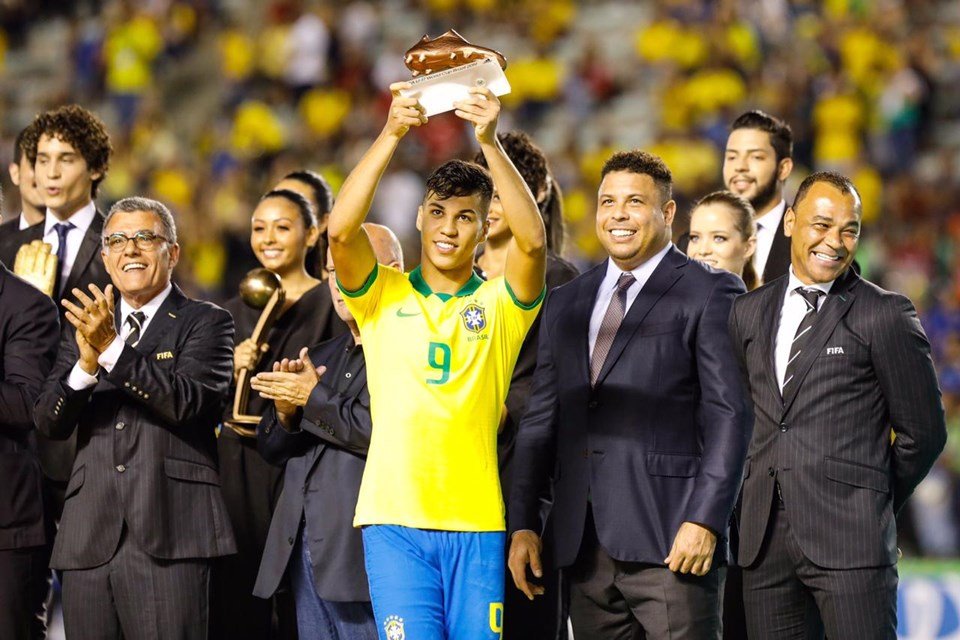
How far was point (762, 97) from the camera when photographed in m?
12.5

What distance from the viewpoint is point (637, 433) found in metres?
4.59

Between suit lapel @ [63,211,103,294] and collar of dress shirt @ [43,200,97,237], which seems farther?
collar of dress shirt @ [43,200,97,237]

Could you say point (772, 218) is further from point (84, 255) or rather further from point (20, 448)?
point (20, 448)

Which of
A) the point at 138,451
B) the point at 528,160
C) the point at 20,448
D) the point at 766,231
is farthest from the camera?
the point at 766,231

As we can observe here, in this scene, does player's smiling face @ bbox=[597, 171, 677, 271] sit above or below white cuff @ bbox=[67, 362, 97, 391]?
above

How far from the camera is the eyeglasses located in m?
5.02

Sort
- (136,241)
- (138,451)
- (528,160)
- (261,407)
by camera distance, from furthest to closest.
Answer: (528,160), (261,407), (136,241), (138,451)

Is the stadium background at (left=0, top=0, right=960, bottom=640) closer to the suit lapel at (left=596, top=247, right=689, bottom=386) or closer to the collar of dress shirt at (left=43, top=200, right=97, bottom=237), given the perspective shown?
the collar of dress shirt at (left=43, top=200, right=97, bottom=237)

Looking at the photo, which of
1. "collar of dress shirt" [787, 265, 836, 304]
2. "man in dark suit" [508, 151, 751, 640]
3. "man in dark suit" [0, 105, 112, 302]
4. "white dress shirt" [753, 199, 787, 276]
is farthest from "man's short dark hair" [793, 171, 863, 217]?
"man in dark suit" [0, 105, 112, 302]

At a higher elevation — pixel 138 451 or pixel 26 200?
pixel 26 200

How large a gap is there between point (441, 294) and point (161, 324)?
3.43 ft

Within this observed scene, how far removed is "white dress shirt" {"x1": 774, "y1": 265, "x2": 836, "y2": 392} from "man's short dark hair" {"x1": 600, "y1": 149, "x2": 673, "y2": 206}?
0.49 meters

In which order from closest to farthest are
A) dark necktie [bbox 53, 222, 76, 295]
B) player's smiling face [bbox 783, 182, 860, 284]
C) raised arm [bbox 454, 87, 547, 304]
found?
raised arm [bbox 454, 87, 547, 304], player's smiling face [bbox 783, 182, 860, 284], dark necktie [bbox 53, 222, 76, 295]

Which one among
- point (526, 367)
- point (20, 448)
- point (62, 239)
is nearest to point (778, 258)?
point (526, 367)
